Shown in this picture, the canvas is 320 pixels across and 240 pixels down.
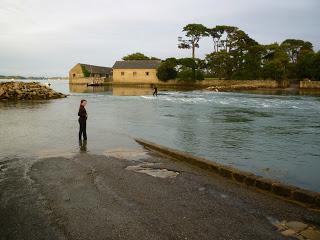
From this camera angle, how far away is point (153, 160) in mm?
10852

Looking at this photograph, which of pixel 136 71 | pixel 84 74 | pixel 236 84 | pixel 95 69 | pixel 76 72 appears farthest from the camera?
pixel 95 69

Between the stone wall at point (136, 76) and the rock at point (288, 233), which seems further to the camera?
the stone wall at point (136, 76)

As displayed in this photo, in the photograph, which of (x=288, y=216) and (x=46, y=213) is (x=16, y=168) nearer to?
(x=46, y=213)

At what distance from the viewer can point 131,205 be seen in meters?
6.86

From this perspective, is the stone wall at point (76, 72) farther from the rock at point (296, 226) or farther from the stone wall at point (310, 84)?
the rock at point (296, 226)

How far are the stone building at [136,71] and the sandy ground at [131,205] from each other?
78.6 meters

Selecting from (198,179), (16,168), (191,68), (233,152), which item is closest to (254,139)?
(233,152)

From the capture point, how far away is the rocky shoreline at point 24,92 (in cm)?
3716

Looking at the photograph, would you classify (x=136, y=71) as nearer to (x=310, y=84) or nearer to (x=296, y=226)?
(x=310, y=84)

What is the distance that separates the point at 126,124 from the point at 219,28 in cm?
6443

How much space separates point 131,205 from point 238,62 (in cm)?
7390

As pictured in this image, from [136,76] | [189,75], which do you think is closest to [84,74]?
[136,76]

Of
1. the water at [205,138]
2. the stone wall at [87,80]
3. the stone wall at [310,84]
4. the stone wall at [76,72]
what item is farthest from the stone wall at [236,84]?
the water at [205,138]

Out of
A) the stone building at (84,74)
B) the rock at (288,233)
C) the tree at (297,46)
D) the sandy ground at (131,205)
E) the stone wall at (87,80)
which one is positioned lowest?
the rock at (288,233)
